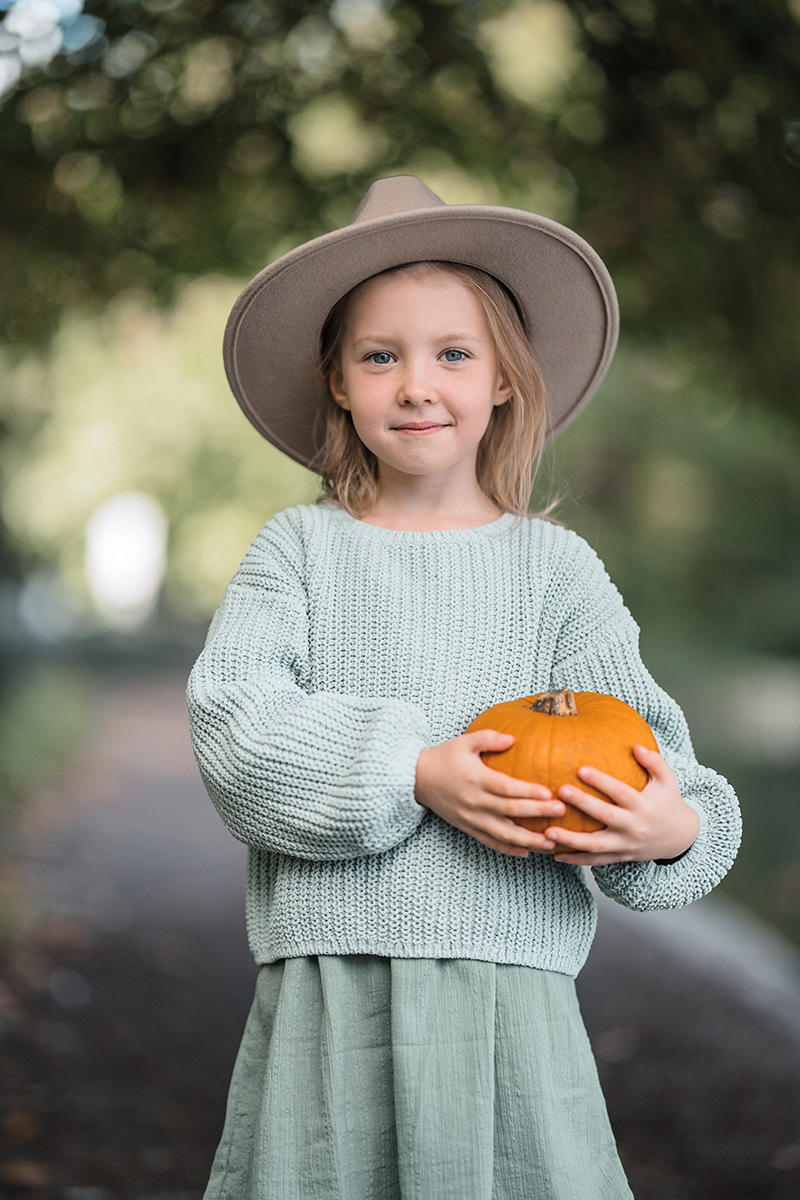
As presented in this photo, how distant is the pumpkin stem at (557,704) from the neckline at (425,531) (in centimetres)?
42

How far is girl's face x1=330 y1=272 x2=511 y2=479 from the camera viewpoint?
1.93 metres

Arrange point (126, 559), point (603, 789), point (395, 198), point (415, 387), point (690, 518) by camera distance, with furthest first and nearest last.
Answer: point (126, 559)
point (690, 518)
point (395, 198)
point (415, 387)
point (603, 789)

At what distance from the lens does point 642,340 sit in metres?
6.05

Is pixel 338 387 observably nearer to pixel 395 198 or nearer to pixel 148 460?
pixel 395 198

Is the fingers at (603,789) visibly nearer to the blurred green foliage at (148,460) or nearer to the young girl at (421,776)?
the young girl at (421,776)

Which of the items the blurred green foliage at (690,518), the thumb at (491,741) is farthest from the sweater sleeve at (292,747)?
the blurred green foliage at (690,518)

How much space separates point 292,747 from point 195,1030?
3.36 metres

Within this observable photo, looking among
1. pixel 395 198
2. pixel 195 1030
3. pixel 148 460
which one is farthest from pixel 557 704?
pixel 148 460

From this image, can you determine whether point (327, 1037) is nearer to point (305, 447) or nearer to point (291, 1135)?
point (291, 1135)

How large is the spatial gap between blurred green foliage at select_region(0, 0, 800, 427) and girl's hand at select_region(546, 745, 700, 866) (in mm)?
3265

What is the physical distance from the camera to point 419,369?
1914 millimetres

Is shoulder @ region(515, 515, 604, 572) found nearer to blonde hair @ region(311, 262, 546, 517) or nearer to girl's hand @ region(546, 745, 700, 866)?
blonde hair @ region(311, 262, 546, 517)

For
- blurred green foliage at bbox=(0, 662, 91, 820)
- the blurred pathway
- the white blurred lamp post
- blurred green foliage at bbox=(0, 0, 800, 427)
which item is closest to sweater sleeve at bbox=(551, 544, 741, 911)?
the blurred pathway

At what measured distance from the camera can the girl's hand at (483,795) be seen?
163cm
